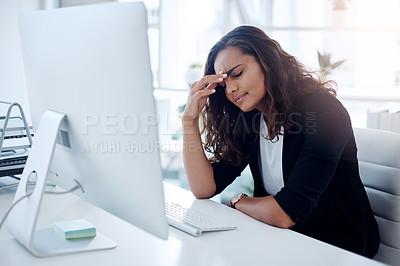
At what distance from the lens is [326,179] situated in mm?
1302

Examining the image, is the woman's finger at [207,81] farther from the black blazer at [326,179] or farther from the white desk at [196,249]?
the white desk at [196,249]

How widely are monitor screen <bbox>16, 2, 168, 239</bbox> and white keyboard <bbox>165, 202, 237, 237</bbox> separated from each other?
0.73 feet

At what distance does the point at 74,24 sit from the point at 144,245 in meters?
0.49

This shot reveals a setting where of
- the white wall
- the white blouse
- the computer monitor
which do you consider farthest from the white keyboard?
the white wall

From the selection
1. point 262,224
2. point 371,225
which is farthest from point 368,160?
point 262,224

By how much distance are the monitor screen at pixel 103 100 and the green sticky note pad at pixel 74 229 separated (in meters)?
0.08

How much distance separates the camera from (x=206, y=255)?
981mm

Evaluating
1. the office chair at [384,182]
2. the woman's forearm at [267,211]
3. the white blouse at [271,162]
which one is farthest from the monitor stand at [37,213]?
the office chair at [384,182]

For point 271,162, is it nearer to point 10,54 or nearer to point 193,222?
point 193,222

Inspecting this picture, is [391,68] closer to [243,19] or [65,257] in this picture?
[243,19]

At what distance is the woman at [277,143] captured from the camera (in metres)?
1.30

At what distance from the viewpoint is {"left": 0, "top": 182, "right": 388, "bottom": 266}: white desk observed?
947 millimetres

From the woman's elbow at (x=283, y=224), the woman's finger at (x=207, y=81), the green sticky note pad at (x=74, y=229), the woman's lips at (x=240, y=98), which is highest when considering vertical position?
the woman's finger at (x=207, y=81)

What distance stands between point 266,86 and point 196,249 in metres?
0.66
